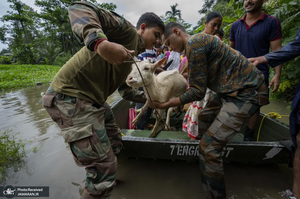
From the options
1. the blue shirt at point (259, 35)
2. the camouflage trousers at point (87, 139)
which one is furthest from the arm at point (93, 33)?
the blue shirt at point (259, 35)

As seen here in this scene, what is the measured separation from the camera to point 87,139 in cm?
171

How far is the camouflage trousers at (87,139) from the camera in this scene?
67.0 inches

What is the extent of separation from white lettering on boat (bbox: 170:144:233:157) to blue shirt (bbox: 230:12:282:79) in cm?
178

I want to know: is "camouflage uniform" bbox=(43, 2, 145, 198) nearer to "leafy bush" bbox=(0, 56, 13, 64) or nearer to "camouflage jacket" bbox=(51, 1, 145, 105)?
"camouflage jacket" bbox=(51, 1, 145, 105)

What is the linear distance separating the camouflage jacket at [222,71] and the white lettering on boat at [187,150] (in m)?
0.80

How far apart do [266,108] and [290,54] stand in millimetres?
4807

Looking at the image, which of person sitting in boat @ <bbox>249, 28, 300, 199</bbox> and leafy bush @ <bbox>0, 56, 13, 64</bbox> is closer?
person sitting in boat @ <bbox>249, 28, 300, 199</bbox>

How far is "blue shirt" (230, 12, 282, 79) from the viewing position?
9.84 ft

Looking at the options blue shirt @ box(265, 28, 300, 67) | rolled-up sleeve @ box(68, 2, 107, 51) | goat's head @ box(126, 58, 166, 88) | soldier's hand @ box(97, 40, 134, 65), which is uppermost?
rolled-up sleeve @ box(68, 2, 107, 51)

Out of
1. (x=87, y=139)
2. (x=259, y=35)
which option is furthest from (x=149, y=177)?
(x=259, y=35)

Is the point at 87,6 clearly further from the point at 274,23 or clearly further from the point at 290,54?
the point at 274,23

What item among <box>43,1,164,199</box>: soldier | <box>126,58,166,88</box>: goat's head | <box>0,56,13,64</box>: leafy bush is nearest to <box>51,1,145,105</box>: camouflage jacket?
<box>43,1,164,199</box>: soldier

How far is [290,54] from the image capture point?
2129 millimetres

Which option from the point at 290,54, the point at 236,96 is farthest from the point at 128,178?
the point at 290,54
